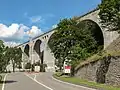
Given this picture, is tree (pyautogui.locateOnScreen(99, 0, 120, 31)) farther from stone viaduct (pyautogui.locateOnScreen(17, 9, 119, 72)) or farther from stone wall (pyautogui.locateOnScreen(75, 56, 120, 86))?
stone viaduct (pyautogui.locateOnScreen(17, 9, 119, 72))

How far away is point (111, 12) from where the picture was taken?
2912 cm

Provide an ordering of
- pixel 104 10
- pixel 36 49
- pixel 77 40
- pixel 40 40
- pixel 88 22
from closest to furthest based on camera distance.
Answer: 1. pixel 104 10
2. pixel 77 40
3. pixel 88 22
4. pixel 40 40
5. pixel 36 49

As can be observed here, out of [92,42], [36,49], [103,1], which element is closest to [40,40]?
[36,49]

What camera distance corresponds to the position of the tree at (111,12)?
28.6 metres

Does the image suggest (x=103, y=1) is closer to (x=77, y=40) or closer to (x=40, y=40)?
(x=77, y=40)

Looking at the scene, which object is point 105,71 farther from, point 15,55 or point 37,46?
point 15,55

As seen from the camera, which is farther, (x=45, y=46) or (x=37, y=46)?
(x=37, y=46)

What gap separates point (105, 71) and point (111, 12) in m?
5.68

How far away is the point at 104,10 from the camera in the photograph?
2975cm

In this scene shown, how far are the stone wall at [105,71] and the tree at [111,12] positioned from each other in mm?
3566

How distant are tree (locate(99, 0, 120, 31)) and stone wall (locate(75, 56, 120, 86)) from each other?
140 inches

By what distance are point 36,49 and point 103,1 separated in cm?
9423

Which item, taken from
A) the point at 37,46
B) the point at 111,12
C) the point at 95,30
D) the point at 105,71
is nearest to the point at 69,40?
the point at 95,30

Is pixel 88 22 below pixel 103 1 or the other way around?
the other way around
